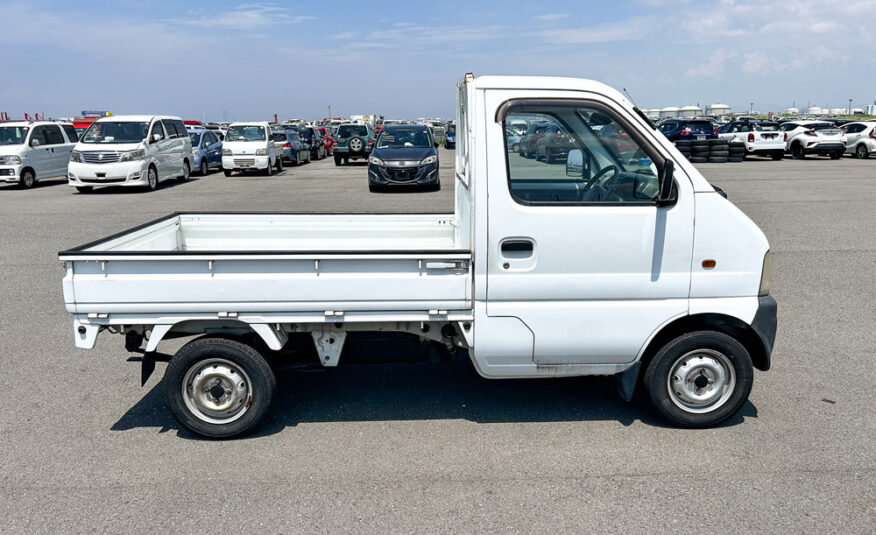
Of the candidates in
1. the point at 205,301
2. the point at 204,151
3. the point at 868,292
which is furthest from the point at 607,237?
the point at 204,151

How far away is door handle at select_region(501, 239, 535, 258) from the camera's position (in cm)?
414

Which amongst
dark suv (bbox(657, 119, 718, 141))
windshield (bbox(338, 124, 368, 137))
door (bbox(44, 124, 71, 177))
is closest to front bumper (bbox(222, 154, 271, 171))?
door (bbox(44, 124, 71, 177))

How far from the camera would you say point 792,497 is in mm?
3719

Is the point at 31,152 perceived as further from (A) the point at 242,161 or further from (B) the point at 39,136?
(A) the point at 242,161

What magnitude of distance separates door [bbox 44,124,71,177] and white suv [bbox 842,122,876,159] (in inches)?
1202

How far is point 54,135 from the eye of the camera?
23.4m

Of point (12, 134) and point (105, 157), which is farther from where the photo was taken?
point (12, 134)

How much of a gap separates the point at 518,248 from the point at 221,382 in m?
2.03

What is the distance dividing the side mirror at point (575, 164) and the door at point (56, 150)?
891 inches

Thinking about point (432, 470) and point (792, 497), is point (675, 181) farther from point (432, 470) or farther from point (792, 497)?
point (432, 470)

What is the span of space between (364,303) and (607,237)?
1.49m

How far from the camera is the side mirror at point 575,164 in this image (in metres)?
4.63

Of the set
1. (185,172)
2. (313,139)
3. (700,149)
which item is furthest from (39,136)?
(700,149)

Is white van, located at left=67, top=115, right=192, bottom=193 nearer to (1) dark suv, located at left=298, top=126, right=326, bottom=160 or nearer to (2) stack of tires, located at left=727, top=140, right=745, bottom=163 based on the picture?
(1) dark suv, located at left=298, top=126, right=326, bottom=160
